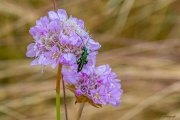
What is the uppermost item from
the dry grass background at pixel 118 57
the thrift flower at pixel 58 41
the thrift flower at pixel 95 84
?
the dry grass background at pixel 118 57

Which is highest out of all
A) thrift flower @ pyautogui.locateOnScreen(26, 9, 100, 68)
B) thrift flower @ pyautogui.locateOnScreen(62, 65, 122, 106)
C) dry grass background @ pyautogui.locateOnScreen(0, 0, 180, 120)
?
dry grass background @ pyautogui.locateOnScreen(0, 0, 180, 120)

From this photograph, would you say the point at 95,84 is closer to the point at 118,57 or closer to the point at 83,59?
the point at 83,59

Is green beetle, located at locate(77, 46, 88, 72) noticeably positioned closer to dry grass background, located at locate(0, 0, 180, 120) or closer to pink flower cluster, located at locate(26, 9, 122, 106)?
pink flower cluster, located at locate(26, 9, 122, 106)

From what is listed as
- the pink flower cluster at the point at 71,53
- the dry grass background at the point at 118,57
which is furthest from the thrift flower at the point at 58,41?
the dry grass background at the point at 118,57

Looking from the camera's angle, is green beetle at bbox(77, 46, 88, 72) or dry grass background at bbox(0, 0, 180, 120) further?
dry grass background at bbox(0, 0, 180, 120)

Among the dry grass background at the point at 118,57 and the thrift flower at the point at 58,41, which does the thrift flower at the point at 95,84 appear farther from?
the dry grass background at the point at 118,57

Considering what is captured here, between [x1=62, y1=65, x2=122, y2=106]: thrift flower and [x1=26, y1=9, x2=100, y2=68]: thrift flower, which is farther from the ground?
[x1=26, y1=9, x2=100, y2=68]: thrift flower

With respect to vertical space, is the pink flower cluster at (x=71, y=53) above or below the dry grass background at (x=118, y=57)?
below

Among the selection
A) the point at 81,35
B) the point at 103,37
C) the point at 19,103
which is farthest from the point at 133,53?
the point at 81,35

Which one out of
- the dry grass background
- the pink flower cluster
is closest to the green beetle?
the pink flower cluster
